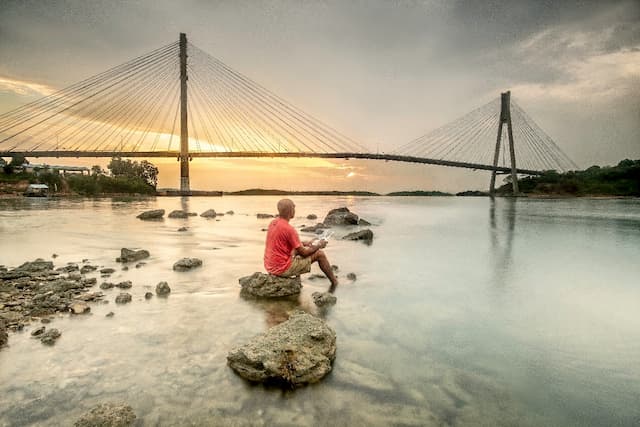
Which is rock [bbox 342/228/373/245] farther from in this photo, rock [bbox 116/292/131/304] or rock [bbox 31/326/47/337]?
rock [bbox 31/326/47/337]

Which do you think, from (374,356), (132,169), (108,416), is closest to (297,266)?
(374,356)

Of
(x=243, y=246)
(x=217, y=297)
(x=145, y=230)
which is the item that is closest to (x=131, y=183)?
(x=145, y=230)

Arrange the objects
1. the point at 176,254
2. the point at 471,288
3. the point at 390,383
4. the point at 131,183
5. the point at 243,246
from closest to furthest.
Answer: the point at 390,383
the point at 471,288
the point at 176,254
the point at 243,246
the point at 131,183

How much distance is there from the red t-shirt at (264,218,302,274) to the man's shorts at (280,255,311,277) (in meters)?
0.06

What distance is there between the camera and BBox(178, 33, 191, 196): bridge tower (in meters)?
44.2

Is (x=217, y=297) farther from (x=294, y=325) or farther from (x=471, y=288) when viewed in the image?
(x=471, y=288)

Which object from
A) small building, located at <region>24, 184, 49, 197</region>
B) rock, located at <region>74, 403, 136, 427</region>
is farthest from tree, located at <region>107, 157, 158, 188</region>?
rock, located at <region>74, 403, 136, 427</region>

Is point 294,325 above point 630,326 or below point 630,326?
above

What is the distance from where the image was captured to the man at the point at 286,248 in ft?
16.8

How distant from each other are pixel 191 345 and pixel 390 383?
6.05 feet

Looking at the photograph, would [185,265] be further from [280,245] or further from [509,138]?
[509,138]

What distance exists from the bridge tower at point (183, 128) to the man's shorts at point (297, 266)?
42221mm

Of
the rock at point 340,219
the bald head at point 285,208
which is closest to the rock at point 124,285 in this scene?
the bald head at point 285,208

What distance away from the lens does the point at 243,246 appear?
Answer: 34.3 ft
